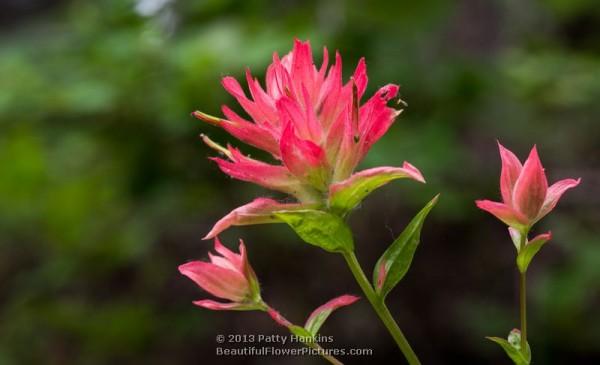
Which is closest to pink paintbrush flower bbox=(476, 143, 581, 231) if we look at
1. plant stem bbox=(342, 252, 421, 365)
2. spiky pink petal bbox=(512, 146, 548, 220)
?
spiky pink petal bbox=(512, 146, 548, 220)

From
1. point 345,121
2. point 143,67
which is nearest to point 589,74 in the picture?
point 143,67

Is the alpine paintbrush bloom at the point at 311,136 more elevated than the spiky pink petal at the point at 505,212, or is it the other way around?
the alpine paintbrush bloom at the point at 311,136

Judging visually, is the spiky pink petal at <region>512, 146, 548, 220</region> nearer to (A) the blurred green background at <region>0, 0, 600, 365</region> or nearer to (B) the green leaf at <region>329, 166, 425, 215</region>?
(B) the green leaf at <region>329, 166, 425, 215</region>

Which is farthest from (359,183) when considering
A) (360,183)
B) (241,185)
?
(241,185)

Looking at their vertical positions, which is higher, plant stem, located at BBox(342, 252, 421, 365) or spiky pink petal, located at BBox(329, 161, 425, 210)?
spiky pink petal, located at BBox(329, 161, 425, 210)

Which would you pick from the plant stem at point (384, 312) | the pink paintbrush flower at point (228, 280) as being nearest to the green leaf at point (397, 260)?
the plant stem at point (384, 312)

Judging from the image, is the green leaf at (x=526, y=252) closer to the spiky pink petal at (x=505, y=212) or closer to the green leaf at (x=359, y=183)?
the spiky pink petal at (x=505, y=212)

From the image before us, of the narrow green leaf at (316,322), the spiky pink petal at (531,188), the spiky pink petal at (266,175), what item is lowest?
the narrow green leaf at (316,322)

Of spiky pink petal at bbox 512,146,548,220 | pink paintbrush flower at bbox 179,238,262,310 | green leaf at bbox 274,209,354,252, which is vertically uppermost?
spiky pink petal at bbox 512,146,548,220

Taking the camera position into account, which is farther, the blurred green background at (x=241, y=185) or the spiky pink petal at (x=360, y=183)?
A: the blurred green background at (x=241, y=185)
